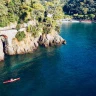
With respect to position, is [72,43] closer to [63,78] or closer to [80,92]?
[63,78]

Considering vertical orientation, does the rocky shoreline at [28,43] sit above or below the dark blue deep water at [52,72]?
above

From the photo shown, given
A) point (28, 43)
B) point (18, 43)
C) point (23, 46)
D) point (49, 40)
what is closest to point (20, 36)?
point (18, 43)

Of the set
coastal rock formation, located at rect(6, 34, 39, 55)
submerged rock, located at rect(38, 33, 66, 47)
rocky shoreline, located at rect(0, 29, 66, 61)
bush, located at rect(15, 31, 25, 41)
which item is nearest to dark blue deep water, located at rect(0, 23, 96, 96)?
coastal rock formation, located at rect(6, 34, 39, 55)

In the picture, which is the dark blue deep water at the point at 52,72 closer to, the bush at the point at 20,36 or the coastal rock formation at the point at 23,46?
the coastal rock formation at the point at 23,46

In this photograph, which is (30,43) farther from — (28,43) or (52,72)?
(52,72)

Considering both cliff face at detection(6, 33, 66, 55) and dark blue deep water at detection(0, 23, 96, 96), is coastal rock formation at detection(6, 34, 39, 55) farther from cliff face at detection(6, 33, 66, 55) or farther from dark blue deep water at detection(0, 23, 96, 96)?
dark blue deep water at detection(0, 23, 96, 96)

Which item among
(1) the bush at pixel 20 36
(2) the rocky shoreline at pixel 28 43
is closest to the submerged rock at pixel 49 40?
(2) the rocky shoreline at pixel 28 43

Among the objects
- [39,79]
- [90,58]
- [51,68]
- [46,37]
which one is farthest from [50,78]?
[46,37]
